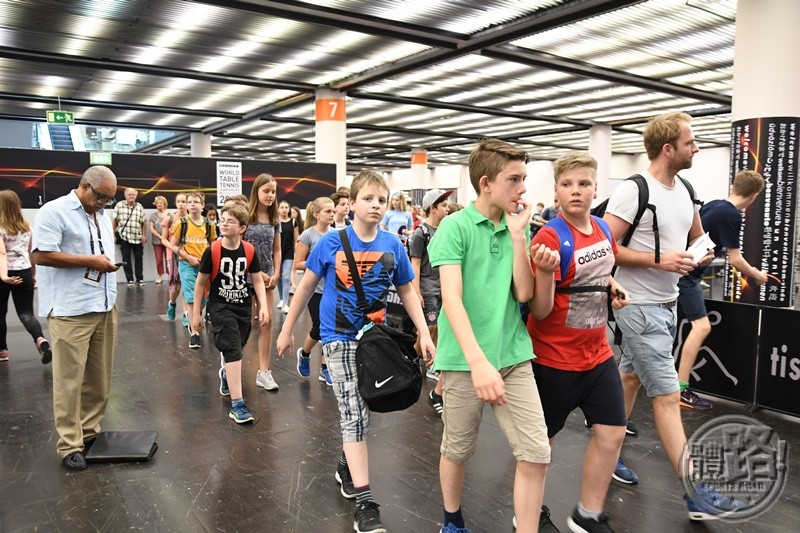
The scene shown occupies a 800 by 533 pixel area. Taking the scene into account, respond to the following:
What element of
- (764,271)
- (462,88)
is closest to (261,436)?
(764,271)

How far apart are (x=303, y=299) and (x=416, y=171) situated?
2716cm

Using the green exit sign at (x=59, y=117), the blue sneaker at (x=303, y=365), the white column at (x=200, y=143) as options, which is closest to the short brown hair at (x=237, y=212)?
the blue sneaker at (x=303, y=365)

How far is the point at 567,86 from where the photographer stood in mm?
15352

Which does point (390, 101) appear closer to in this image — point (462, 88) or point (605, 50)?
point (462, 88)

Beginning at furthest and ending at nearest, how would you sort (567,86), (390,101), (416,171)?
(416,171), (390,101), (567,86)

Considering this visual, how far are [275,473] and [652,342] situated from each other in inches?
92.0

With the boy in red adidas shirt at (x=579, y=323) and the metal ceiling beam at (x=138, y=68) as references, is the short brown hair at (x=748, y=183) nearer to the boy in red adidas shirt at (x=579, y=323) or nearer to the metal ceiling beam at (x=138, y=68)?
the boy in red adidas shirt at (x=579, y=323)

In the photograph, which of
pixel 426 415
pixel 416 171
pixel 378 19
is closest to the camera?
pixel 426 415

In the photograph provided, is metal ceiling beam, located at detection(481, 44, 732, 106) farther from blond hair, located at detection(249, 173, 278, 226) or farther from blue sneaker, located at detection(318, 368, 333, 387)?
blue sneaker, located at detection(318, 368, 333, 387)

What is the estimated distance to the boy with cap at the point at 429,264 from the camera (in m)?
4.86

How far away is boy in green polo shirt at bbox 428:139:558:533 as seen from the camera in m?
2.35

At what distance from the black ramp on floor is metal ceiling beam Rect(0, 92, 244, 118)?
641 inches

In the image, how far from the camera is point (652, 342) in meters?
3.04

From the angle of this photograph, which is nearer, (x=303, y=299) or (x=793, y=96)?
(x=303, y=299)
